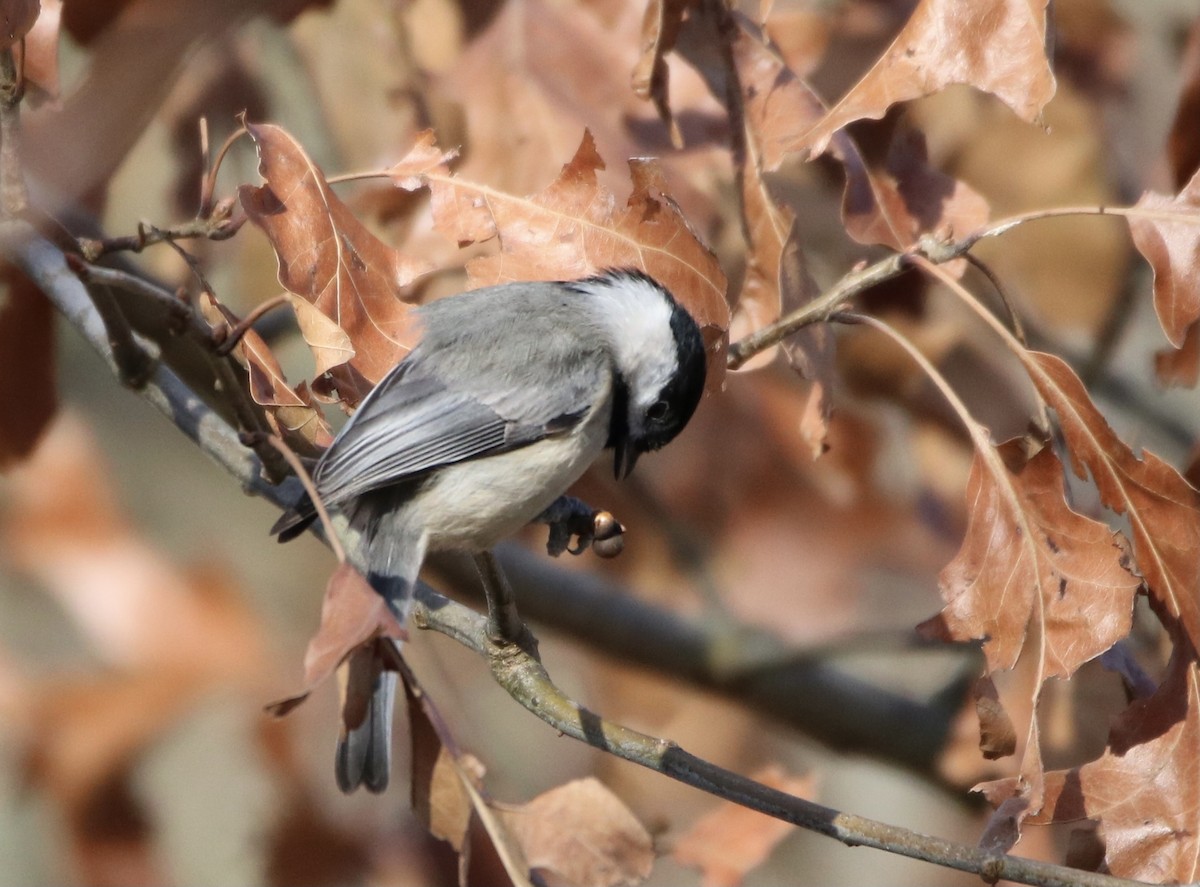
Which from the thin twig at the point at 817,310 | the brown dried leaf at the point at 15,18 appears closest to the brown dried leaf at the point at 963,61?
the thin twig at the point at 817,310

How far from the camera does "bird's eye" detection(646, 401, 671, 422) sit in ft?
7.02

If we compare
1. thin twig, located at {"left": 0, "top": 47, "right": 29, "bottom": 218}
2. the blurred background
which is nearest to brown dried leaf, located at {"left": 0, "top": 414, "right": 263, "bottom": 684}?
the blurred background

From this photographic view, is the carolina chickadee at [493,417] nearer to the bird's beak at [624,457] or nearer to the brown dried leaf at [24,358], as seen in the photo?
the bird's beak at [624,457]

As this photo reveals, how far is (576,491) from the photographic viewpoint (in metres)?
2.95

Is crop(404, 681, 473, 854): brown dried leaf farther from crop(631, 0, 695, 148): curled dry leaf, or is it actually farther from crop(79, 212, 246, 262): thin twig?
crop(631, 0, 695, 148): curled dry leaf

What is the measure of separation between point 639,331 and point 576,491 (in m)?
0.84

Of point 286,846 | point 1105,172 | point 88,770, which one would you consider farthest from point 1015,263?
point 88,770

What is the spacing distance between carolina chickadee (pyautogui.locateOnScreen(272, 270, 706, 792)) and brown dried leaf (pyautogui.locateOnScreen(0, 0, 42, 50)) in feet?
2.24

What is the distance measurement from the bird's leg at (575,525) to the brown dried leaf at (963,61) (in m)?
0.68

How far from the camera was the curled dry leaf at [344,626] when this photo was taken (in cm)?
126

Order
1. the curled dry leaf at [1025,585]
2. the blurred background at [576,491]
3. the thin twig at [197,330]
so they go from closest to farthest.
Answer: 1. the thin twig at [197,330]
2. the curled dry leaf at [1025,585]
3. the blurred background at [576,491]

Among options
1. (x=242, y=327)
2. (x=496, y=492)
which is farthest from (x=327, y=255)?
(x=496, y=492)

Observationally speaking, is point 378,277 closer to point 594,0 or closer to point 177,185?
point 594,0

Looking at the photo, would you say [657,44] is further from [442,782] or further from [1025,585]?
[442,782]
